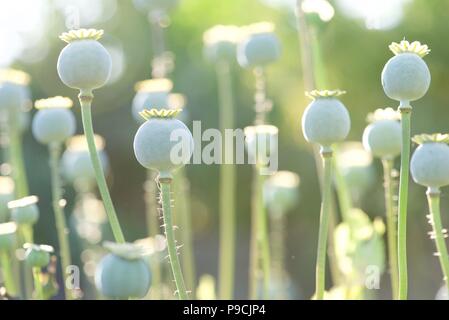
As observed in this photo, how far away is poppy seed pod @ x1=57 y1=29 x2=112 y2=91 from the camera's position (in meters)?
0.63

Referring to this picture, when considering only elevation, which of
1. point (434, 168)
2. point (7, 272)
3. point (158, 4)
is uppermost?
point (158, 4)

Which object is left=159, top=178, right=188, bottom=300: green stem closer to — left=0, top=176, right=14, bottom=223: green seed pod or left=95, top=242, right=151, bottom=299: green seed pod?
left=95, top=242, right=151, bottom=299: green seed pod

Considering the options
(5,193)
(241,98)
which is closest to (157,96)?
(5,193)

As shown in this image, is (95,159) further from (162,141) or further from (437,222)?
(437,222)

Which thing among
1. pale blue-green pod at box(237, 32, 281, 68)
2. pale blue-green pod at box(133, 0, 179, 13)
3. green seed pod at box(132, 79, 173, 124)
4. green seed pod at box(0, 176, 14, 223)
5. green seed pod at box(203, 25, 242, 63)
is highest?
pale blue-green pod at box(133, 0, 179, 13)

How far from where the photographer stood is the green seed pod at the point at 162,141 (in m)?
0.59

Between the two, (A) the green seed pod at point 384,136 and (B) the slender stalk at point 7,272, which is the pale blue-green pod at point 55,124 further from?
(A) the green seed pod at point 384,136

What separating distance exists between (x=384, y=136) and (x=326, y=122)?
20cm

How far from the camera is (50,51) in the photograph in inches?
120

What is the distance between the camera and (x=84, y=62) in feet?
2.06

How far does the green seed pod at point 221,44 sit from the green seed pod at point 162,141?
2.03 ft

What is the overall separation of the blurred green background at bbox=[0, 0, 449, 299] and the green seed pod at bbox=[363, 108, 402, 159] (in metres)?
1.85

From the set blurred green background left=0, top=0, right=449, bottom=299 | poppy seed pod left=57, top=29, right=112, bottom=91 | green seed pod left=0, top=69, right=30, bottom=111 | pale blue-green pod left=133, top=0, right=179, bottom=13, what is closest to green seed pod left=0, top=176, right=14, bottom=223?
green seed pod left=0, top=69, right=30, bottom=111

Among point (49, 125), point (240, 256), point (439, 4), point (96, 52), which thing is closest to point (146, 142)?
point (96, 52)
